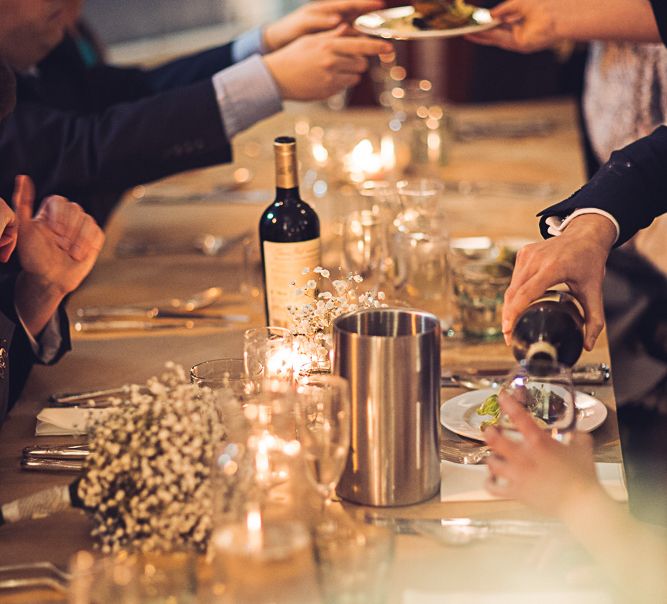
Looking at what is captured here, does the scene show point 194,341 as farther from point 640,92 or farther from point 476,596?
point 640,92

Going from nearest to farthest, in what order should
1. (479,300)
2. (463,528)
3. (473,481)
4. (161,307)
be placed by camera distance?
(463,528)
(473,481)
(479,300)
(161,307)

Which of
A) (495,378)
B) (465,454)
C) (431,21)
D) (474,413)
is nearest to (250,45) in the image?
(431,21)

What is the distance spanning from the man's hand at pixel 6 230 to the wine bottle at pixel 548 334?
0.72 metres

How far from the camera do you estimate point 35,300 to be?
1.54 metres

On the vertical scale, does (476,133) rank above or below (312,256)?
below

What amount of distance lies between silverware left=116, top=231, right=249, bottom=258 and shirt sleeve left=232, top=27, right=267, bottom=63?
51 cm

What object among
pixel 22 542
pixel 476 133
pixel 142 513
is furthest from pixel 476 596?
pixel 476 133

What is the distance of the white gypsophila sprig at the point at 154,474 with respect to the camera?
38.8 inches

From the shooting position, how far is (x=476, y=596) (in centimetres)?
95

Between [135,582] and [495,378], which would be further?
[495,378]

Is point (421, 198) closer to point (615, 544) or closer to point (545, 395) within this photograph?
point (545, 395)

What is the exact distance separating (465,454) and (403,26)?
1.20m

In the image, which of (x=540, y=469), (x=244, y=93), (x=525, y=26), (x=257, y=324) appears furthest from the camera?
(x=525, y=26)

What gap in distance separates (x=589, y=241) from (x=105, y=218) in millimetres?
1535
